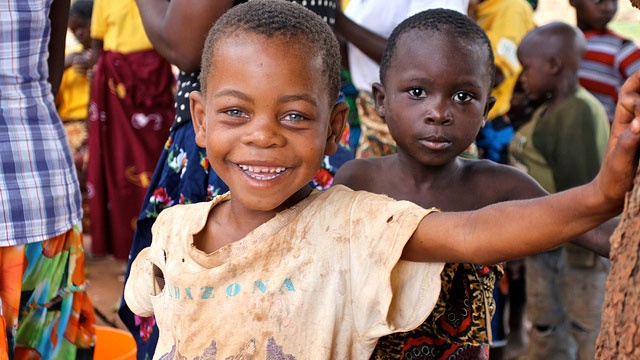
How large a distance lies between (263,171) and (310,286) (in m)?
0.27

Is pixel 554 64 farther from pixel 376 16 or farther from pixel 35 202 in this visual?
pixel 35 202

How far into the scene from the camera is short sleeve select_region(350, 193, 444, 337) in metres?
1.64

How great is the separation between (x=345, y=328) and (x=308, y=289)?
117 millimetres

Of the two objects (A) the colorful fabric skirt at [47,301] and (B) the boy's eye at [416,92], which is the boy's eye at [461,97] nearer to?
(B) the boy's eye at [416,92]

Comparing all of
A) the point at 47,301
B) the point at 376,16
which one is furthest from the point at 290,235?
the point at 376,16

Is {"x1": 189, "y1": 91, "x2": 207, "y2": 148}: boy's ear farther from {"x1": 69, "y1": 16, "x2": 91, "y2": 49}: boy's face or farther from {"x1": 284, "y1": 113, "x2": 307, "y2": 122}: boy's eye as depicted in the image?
{"x1": 69, "y1": 16, "x2": 91, "y2": 49}: boy's face

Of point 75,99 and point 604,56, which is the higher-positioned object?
point 604,56

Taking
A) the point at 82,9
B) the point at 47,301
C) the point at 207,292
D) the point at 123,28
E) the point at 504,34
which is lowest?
the point at 82,9

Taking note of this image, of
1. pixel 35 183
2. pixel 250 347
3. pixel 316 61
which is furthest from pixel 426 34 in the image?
pixel 35 183

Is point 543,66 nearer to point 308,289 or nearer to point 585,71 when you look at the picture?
point 585,71

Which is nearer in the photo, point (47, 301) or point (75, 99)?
point (47, 301)

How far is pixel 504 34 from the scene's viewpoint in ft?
14.9

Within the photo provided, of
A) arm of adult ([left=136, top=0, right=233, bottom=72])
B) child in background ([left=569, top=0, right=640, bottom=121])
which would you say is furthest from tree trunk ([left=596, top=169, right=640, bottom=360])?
child in background ([left=569, top=0, right=640, bottom=121])

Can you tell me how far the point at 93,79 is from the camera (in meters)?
5.79
